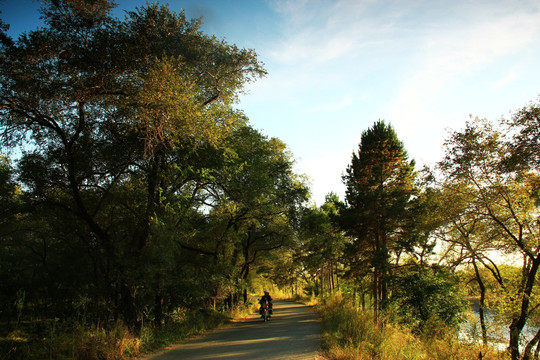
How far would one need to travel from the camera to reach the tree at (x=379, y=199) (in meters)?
21.0

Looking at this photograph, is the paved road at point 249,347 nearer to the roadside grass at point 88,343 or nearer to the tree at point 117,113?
the roadside grass at point 88,343

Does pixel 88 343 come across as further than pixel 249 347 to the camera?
No

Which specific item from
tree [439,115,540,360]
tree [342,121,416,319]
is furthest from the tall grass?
tree [342,121,416,319]

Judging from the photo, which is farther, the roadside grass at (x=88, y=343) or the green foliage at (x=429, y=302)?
the green foliage at (x=429, y=302)

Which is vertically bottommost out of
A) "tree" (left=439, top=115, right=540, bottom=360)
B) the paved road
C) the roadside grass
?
the paved road

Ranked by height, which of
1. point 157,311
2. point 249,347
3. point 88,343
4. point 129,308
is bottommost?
point 249,347

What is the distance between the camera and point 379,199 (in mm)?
21797

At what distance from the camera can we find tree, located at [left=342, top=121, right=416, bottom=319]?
21.0 metres

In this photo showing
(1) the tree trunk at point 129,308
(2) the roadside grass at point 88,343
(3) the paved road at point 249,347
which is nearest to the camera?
(2) the roadside grass at point 88,343

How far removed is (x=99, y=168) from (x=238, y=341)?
845 cm

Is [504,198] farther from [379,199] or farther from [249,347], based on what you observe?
[249,347]

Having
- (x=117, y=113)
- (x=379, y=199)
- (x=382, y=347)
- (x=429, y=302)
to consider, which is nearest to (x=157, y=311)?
(x=117, y=113)

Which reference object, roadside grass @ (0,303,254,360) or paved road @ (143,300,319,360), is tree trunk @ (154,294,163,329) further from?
paved road @ (143,300,319,360)

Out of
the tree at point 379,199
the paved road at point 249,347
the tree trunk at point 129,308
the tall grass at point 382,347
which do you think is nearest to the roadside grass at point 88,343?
the tree trunk at point 129,308
